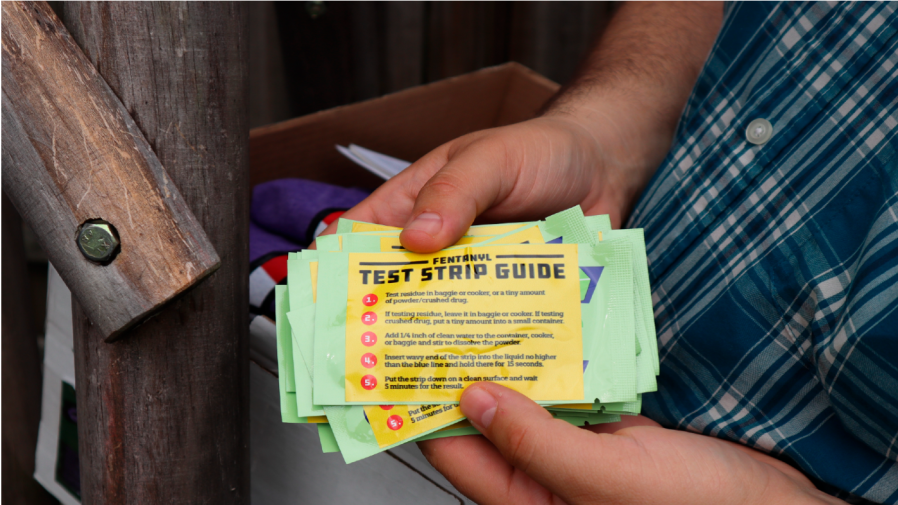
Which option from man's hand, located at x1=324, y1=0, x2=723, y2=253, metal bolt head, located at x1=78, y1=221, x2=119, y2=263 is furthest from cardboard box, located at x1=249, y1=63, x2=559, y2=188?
metal bolt head, located at x1=78, y1=221, x2=119, y2=263

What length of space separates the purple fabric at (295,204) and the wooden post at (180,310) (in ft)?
1.19

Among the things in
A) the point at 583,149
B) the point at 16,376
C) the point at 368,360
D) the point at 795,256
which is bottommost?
the point at 16,376

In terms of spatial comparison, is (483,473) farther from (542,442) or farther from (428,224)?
(428,224)

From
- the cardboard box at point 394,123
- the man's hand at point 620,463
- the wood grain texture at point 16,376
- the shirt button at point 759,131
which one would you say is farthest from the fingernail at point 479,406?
the wood grain texture at point 16,376

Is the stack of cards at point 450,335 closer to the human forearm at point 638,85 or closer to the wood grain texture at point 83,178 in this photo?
the wood grain texture at point 83,178

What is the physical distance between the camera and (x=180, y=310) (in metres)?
0.68

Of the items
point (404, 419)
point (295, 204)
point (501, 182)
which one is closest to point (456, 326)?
point (404, 419)

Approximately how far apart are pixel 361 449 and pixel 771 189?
55 cm

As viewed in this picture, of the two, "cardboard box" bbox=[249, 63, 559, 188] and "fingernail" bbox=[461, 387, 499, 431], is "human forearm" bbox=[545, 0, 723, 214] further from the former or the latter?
"fingernail" bbox=[461, 387, 499, 431]

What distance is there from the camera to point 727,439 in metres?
0.69

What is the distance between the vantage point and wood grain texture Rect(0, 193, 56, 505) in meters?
1.27

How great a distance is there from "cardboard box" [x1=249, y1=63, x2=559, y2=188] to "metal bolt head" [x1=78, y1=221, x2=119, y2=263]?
0.68 metres

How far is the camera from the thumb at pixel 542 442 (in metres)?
0.56

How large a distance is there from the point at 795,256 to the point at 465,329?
1.22 feet
